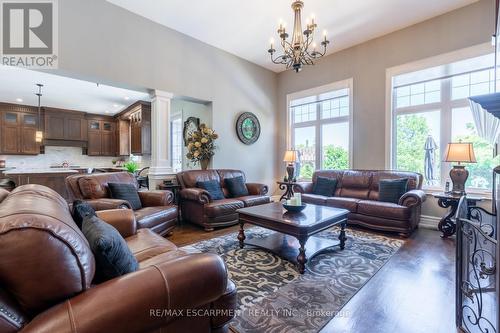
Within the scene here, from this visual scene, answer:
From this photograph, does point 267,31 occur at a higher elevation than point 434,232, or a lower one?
higher

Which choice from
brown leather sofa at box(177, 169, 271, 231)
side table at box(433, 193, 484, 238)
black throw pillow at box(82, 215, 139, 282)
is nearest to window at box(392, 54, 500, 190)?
side table at box(433, 193, 484, 238)

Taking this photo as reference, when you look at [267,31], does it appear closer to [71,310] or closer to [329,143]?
[329,143]

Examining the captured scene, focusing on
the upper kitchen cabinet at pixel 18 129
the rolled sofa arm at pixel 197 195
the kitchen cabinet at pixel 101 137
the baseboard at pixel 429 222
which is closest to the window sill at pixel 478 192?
the baseboard at pixel 429 222

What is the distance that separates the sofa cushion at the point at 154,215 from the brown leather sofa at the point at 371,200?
7.81 ft

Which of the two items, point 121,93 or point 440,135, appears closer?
point 440,135

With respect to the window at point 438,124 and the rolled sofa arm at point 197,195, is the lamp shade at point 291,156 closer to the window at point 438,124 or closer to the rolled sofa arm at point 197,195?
the window at point 438,124

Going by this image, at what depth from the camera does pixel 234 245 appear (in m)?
3.06

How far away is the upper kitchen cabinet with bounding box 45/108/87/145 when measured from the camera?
727cm

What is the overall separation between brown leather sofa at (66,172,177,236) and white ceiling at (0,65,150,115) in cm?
251

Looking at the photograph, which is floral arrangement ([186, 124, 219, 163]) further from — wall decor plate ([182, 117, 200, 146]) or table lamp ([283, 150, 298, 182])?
table lamp ([283, 150, 298, 182])

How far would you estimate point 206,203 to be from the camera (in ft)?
12.3

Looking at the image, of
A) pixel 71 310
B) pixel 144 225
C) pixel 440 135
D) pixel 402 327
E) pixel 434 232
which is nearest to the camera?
pixel 71 310

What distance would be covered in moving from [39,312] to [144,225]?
2.11 metres

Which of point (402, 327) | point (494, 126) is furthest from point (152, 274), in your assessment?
point (494, 126)
